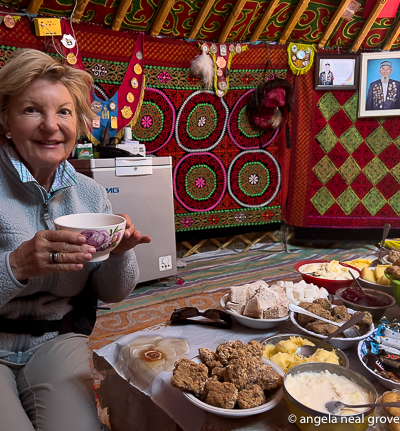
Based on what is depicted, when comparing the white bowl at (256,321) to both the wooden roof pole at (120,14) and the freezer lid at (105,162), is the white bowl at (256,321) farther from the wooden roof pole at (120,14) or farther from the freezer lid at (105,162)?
the wooden roof pole at (120,14)

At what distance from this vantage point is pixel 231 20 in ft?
10.2

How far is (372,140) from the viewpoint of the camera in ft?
11.7

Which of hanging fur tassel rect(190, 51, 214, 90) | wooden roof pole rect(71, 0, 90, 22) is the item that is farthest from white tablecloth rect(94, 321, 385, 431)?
hanging fur tassel rect(190, 51, 214, 90)

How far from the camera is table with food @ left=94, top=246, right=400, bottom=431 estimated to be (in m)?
0.56

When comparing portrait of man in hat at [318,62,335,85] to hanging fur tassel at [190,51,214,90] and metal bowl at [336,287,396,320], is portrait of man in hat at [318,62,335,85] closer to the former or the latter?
hanging fur tassel at [190,51,214,90]

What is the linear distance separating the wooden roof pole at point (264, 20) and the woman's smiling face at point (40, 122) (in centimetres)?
280

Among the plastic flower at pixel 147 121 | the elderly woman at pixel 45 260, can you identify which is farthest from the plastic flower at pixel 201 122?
the elderly woman at pixel 45 260

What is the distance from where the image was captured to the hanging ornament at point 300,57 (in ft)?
11.3

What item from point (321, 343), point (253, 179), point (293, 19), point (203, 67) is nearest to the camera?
point (321, 343)

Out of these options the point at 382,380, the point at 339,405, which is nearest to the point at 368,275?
the point at 382,380

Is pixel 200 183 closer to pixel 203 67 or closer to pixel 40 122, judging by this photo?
pixel 203 67

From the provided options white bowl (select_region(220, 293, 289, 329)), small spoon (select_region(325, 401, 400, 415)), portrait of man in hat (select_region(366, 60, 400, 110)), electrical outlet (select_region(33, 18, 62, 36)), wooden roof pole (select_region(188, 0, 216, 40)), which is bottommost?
white bowl (select_region(220, 293, 289, 329))

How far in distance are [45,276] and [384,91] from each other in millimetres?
3638

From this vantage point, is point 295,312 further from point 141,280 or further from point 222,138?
point 222,138
